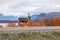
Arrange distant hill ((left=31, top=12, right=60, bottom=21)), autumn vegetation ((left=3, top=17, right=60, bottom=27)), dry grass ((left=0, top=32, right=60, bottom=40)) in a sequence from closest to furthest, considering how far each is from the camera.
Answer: dry grass ((left=0, top=32, right=60, bottom=40))
autumn vegetation ((left=3, top=17, right=60, bottom=27))
distant hill ((left=31, top=12, right=60, bottom=21))

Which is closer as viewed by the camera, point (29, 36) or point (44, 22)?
point (29, 36)

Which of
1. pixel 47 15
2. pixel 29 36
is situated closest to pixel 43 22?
pixel 47 15

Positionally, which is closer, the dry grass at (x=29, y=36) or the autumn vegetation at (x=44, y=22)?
the dry grass at (x=29, y=36)

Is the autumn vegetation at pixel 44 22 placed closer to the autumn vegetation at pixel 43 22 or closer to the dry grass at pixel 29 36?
the autumn vegetation at pixel 43 22

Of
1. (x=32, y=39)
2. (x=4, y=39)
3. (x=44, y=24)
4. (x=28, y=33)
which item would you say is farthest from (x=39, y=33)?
(x=44, y=24)

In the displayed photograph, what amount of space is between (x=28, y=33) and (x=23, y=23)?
6012mm

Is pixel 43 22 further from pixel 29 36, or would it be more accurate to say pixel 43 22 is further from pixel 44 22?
pixel 29 36

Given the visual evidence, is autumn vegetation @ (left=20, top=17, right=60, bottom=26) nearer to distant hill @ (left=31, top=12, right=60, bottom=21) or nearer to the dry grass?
distant hill @ (left=31, top=12, right=60, bottom=21)

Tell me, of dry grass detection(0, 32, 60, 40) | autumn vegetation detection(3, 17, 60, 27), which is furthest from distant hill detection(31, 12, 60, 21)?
dry grass detection(0, 32, 60, 40)

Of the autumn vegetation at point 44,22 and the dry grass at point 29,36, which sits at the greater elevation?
the dry grass at point 29,36

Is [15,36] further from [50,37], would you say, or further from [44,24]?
[44,24]

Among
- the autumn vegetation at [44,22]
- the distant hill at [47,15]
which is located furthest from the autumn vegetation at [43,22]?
the distant hill at [47,15]

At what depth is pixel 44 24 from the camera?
700 inches

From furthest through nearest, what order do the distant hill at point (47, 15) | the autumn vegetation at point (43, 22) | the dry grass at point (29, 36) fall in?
the distant hill at point (47, 15) < the autumn vegetation at point (43, 22) < the dry grass at point (29, 36)
